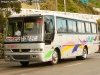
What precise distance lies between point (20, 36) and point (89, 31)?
323 inches

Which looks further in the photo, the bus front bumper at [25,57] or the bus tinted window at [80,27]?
the bus tinted window at [80,27]

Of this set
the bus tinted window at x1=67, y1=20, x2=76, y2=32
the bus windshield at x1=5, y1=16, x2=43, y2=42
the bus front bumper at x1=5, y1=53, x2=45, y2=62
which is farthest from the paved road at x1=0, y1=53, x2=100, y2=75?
the bus tinted window at x1=67, y1=20, x2=76, y2=32

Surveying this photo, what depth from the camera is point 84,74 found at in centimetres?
1465

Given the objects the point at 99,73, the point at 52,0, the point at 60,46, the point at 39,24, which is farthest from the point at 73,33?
the point at 52,0

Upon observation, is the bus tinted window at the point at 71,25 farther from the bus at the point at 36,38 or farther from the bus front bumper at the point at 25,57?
the bus front bumper at the point at 25,57

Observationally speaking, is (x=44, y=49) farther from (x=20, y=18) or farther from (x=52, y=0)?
(x=52, y=0)

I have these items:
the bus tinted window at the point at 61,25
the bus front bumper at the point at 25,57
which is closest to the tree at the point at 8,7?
the bus tinted window at the point at 61,25

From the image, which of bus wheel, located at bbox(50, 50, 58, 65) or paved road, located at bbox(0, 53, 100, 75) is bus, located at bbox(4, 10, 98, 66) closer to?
bus wheel, located at bbox(50, 50, 58, 65)

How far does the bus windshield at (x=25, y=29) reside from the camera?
1798 cm

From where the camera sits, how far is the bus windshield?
59.0ft

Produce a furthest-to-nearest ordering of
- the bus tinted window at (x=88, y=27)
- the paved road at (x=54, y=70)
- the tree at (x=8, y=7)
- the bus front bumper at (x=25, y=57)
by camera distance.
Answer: the bus tinted window at (x=88, y=27) < the tree at (x=8, y=7) < the bus front bumper at (x=25, y=57) < the paved road at (x=54, y=70)

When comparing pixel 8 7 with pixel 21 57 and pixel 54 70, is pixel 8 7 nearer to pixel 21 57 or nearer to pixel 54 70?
pixel 21 57

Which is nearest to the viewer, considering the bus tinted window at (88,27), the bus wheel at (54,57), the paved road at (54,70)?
the paved road at (54,70)

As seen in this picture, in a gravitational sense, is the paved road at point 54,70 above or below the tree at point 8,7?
below
